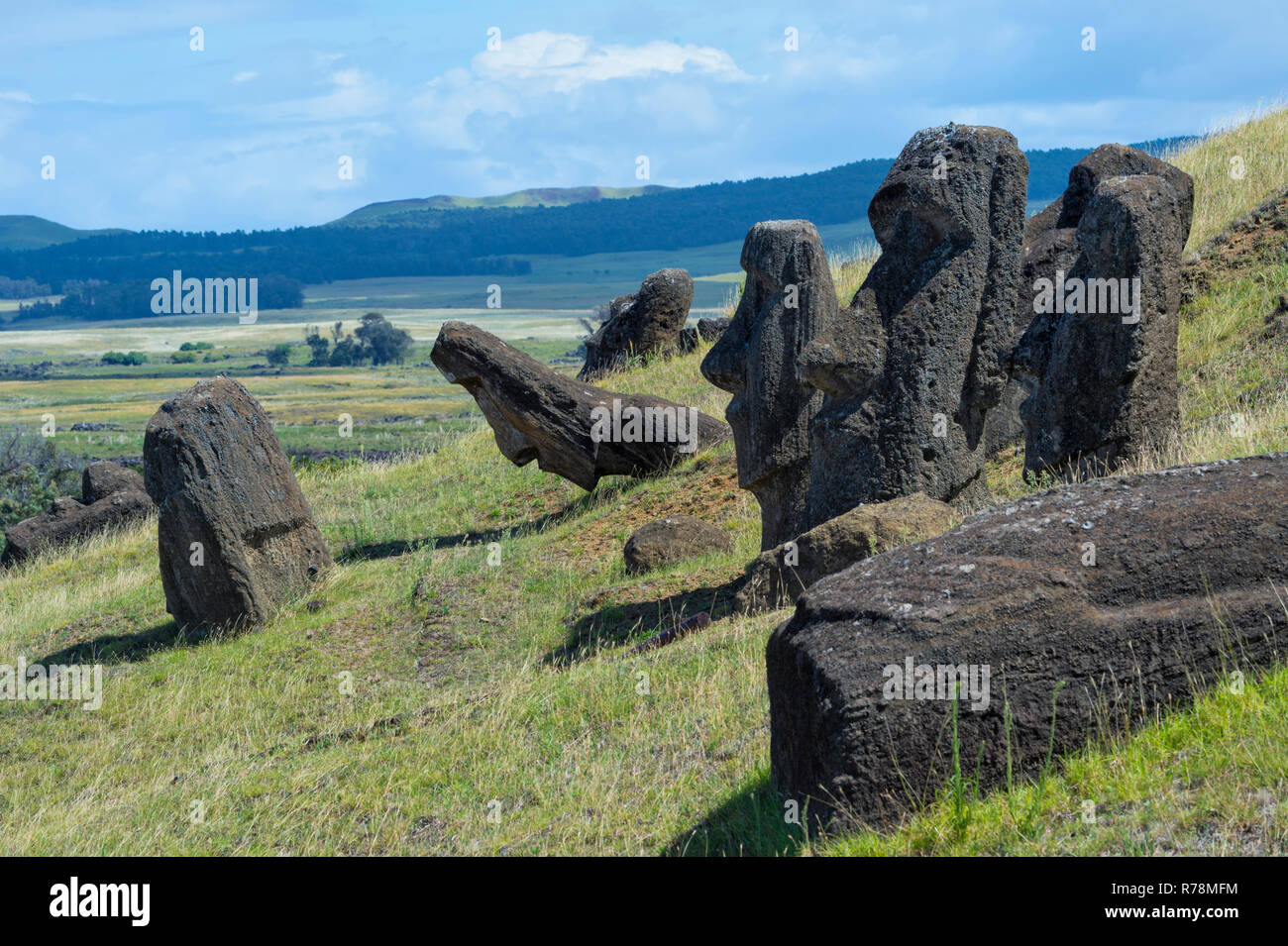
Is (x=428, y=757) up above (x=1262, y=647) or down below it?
below

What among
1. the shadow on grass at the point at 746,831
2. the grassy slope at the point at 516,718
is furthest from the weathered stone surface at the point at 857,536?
the shadow on grass at the point at 746,831

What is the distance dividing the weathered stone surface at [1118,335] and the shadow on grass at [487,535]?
919 cm

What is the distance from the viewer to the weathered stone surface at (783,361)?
42.2 ft

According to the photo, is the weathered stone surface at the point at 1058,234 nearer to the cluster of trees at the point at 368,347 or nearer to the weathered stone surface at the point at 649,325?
the weathered stone surface at the point at 649,325

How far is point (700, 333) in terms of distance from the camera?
29.5 m

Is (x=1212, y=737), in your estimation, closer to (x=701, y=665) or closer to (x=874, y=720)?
(x=874, y=720)

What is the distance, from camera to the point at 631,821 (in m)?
6.71

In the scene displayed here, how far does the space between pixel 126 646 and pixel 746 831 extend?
1135cm

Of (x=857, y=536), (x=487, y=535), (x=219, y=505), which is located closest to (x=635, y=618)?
(x=857, y=536)

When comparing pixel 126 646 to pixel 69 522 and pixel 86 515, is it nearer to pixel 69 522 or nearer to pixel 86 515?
pixel 69 522

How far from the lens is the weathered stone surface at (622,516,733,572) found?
47.6ft

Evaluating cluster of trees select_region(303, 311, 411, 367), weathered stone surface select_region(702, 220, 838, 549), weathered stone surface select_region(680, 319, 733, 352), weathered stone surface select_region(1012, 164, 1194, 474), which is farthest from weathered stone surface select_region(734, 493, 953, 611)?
cluster of trees select_region(303, 311, 411, 367)

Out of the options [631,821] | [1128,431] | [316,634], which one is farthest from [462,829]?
[316,634]
